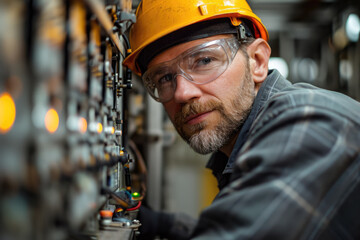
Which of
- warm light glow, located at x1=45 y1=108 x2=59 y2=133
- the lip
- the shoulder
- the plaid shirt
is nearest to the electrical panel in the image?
warm light glow, located at x1=45 y1=108 x2=59 y2=133

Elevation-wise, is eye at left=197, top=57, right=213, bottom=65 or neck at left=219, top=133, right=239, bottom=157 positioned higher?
eye at left=197, top=57, right=213, bottom=65

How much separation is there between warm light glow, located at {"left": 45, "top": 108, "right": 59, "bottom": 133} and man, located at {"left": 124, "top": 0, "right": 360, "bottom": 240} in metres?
0.41

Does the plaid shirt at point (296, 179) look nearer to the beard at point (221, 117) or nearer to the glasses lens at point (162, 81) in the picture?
the beard at point (221, 117)

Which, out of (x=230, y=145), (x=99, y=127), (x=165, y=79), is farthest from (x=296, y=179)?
(x=165, y=79)

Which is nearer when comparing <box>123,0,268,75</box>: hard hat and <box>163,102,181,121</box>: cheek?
<box>123,0,268,75</box>: hard hat

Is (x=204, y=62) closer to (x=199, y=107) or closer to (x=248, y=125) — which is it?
(x=199, y=107)

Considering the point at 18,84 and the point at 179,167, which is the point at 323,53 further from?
the point at 18,84

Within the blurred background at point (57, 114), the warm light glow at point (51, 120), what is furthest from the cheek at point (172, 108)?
the warm light glow at point (51, 120)

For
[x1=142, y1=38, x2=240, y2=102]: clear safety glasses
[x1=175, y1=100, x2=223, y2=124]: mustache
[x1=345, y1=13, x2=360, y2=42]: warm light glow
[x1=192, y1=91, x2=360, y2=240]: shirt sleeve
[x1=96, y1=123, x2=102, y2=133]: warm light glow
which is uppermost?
[x1=345, y1=13, x2=360, y2=42]: warm light glow

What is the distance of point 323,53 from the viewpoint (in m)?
3.77

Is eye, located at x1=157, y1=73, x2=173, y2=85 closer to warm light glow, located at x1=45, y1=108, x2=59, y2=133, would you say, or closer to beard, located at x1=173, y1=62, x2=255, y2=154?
beard, located at x1=173, y1=62, x2=255, y2=154

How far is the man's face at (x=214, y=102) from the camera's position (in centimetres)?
125

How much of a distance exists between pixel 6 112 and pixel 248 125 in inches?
36.9

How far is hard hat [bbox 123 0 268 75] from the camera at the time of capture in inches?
49.3
